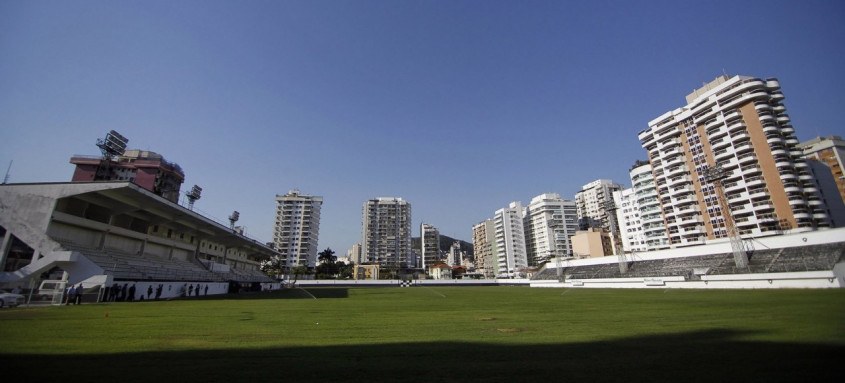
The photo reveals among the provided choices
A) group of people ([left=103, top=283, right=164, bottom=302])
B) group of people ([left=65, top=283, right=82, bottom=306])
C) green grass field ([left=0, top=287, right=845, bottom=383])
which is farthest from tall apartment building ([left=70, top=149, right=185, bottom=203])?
green grass field ([left=0, top=287, right=845, bottom=383])

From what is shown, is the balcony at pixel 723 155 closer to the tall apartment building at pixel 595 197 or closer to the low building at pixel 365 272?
the tall apartment building at pixel 595 197

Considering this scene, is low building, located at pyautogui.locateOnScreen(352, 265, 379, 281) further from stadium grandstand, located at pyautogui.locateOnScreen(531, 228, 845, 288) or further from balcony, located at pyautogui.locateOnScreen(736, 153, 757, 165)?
balcony, located at pyautogui.locateOnScreen(736, 153, 757, 165)

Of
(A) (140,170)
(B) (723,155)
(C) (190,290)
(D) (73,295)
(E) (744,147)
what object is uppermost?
(A) (140,170)

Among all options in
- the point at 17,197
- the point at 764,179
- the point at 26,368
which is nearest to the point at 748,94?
the point at 764,179

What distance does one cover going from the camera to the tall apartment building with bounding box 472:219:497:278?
141 metres

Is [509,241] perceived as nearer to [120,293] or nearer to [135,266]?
[135,266]

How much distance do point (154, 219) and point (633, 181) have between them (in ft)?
326

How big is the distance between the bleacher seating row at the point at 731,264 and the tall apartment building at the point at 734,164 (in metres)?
15.4

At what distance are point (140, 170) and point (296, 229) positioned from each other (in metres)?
50.9

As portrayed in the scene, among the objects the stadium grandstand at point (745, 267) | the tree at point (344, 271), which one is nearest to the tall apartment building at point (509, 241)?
the tree at point (344, 271)

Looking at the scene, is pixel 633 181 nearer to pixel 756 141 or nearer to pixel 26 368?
pixel 756 141

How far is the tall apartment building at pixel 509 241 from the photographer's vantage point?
128 m

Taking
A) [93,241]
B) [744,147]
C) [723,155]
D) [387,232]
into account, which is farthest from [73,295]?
[387,232]

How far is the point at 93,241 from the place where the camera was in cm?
3212
